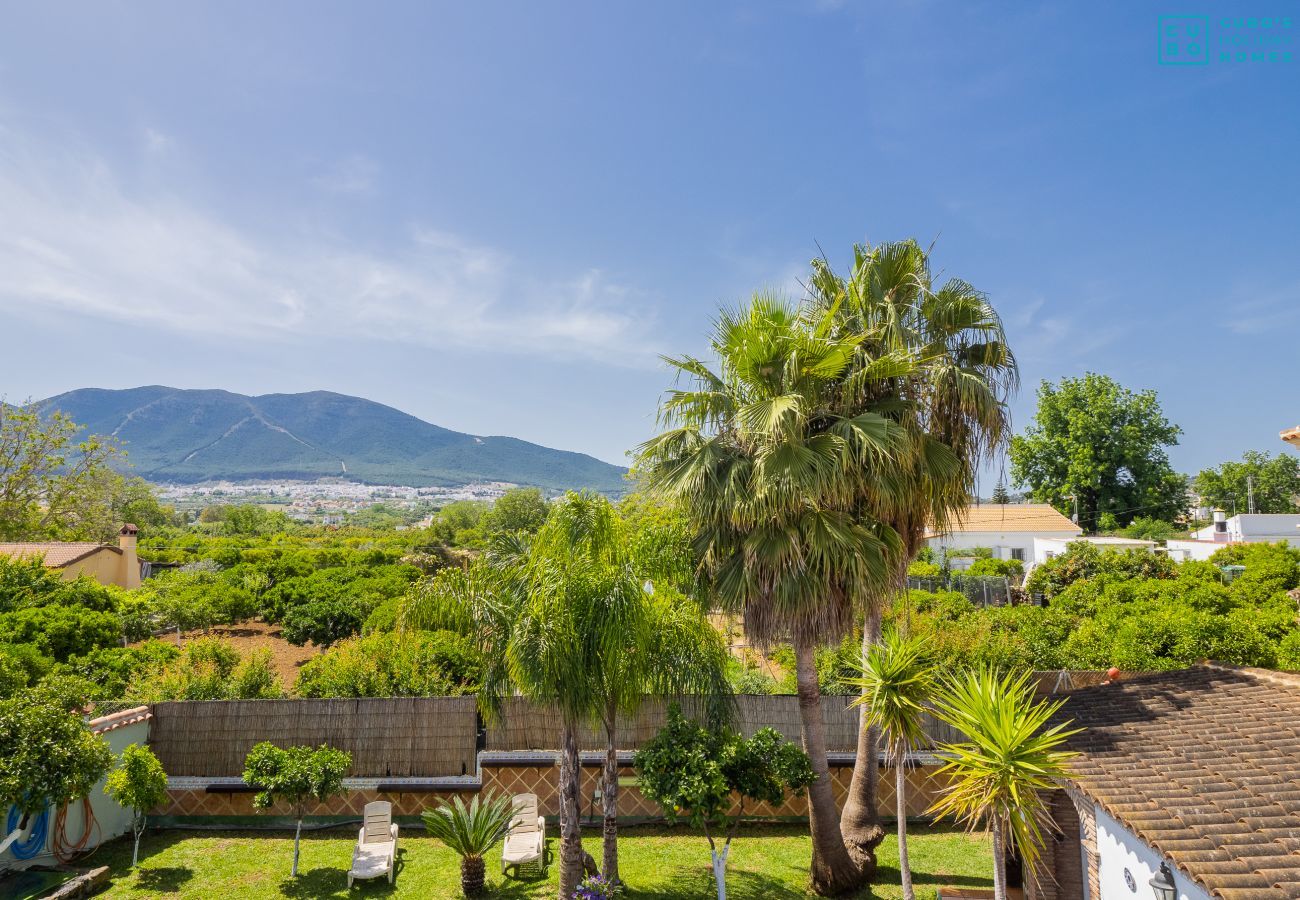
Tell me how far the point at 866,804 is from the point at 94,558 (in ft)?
104

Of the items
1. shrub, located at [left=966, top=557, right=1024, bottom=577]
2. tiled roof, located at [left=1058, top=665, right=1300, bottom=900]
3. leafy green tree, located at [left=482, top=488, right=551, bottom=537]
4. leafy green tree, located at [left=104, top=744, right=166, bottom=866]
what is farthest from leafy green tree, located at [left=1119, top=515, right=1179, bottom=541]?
leafy green tree, located at [left=104, top=744, right=166, bottom=866]

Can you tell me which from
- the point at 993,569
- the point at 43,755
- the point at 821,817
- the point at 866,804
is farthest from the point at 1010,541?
the point at 43,755

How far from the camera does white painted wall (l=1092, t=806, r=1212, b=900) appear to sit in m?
5.77

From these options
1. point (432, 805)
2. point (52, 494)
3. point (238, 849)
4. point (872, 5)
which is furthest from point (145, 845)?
point (52, 494)

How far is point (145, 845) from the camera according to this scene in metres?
10.6

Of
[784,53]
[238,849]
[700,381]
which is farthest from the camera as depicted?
[784,53]

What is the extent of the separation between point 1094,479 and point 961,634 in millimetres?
42154

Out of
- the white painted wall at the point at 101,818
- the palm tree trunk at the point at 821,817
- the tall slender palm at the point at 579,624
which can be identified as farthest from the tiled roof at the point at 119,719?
the palm tree trunk at the point at 821,817

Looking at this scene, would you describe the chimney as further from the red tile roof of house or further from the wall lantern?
the red tile roof of house

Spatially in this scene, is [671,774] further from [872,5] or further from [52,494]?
[52,494]

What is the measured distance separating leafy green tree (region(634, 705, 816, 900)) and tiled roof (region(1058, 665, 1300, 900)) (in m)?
3.41

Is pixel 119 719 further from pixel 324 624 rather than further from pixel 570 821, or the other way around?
pixel 324 624

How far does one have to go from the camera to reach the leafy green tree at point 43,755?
8.27 meters

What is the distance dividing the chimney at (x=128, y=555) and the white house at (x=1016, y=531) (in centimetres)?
4112
